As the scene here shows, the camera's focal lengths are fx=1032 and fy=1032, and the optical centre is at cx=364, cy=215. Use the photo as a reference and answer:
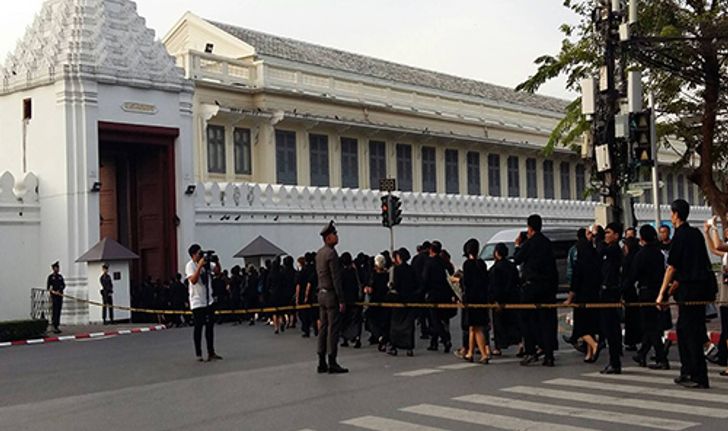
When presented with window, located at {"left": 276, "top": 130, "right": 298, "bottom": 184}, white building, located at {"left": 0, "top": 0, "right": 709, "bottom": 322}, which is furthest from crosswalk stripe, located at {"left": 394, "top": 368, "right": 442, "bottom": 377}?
window, located at {"left": 276, "top": 130, "right": 298, "bottom": 184}

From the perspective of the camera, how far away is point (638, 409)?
9.62m

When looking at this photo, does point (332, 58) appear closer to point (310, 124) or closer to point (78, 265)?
point (310, 124)

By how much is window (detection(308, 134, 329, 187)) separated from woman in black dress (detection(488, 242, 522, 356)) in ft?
86.4

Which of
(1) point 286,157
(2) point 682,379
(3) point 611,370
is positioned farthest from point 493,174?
(2) point 682,379

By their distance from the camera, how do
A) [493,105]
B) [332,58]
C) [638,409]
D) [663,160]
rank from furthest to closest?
[663,160]
[493,105]
[332,58]
[638,409]

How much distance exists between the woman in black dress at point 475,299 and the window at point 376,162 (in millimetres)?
28714

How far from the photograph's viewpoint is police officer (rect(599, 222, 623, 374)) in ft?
40.8

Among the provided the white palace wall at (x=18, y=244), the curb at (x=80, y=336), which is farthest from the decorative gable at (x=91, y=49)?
the curb at (x=80, y=336)

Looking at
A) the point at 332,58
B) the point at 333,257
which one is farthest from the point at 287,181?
the point at 333,257

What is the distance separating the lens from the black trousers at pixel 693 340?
10828mm

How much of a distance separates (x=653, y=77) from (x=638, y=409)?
16.5m

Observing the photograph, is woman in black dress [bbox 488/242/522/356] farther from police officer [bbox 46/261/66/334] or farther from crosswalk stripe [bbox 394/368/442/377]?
police officer [bbox 46/261/66/334]

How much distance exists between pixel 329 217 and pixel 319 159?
8.80m

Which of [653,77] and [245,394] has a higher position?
[653,77]
